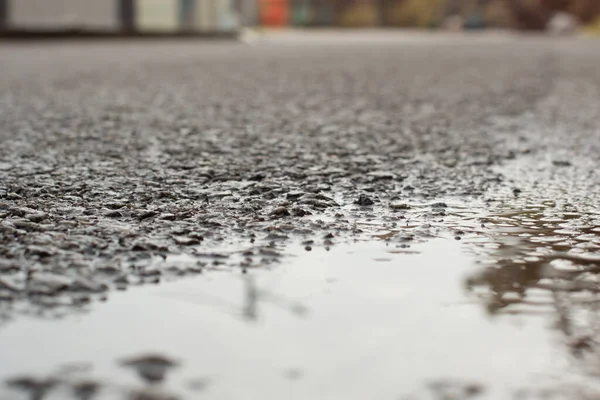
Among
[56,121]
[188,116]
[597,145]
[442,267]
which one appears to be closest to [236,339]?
[442,267]

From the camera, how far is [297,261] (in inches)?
63.6

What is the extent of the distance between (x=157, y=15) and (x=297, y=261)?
17276 millimetres

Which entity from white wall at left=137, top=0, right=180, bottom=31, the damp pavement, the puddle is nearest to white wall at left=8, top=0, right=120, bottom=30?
white wall at left=137, top=0, right=180, bottom=31

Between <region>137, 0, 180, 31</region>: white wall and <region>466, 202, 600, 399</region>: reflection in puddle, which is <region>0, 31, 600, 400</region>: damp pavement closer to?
<region>466, 202, 600, 399</region>: reflection in puddle

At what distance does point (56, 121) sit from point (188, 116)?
61 centimetres

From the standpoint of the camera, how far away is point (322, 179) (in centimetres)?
254

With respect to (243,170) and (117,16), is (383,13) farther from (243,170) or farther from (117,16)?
(243,170)

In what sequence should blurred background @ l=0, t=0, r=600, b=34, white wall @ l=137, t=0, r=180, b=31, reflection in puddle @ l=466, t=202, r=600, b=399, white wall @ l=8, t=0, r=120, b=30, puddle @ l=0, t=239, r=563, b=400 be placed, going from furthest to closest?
white wall @ l=137, t=0, r=180, b=31 < blurred background @ l=0, t=0, r=600, b=34 < white wall @ l=8, t=0, r=120, b=30 < reflection in puddle @ l=466, t=202, r=600, b=399 < puddle @ l=0, t=239, r=563, b=400

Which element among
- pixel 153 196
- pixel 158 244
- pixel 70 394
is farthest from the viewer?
pixel 153 196

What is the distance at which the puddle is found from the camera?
1.05 meters

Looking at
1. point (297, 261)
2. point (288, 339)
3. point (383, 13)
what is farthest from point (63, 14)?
point (383, 13)

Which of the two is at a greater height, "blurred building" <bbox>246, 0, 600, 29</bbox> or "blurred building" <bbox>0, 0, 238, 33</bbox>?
"blurred building" <bbox>0, 0, 238, 33</bbox>

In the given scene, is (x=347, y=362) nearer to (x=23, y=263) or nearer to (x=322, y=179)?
(x=23, y=263)

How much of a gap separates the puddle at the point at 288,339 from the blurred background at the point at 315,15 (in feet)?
49.5
